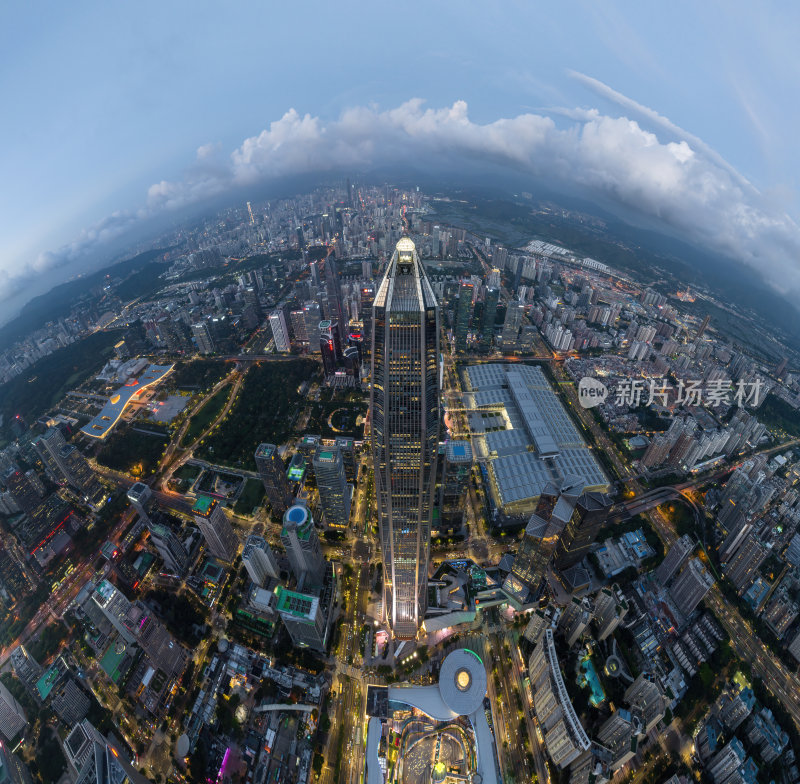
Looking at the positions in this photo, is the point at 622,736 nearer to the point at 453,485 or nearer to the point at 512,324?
the point at 453,485

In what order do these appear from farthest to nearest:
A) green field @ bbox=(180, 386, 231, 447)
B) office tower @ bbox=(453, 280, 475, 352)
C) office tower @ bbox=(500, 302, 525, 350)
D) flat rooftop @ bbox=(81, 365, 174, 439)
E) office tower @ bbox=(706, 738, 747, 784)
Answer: office tower @ bbox=(453, 280, 475, 352), office tower @ bbox=(500, 302, 525, 350), flat rooftop @ bbox=(81, 365, 174, 439), green field @ bbox=(180, 386, 231, 447), office tower @ bbox=(706, 738, 747, 784)

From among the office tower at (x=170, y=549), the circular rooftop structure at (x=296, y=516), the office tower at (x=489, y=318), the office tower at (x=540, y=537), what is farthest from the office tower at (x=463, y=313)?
the office tower at (x=170, y=549)

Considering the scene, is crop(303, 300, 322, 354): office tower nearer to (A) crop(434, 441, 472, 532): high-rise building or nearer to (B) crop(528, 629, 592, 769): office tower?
(A) crop(434, 441, 472, 532): high-rise building

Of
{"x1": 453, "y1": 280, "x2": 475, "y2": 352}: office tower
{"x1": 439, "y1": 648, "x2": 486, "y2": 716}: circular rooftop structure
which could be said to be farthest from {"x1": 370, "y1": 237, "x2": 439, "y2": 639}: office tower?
{"x1": 453, "y1": 280, "x2": 475, "y2": 352}: office tower

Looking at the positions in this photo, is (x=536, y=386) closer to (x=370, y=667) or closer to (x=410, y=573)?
(x=410, y=573)

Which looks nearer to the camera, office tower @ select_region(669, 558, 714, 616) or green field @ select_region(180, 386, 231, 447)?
office tower @ select_region(669, 558, 714, 616)

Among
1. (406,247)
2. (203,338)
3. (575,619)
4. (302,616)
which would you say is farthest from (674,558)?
(203,338)

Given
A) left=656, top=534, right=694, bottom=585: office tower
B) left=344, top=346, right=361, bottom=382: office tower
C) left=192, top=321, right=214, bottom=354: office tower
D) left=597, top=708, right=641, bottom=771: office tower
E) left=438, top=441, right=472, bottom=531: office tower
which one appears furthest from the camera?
left=192, top=321, right=214, bottom=354: office tower

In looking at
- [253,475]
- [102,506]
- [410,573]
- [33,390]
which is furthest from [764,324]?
[33,390]
